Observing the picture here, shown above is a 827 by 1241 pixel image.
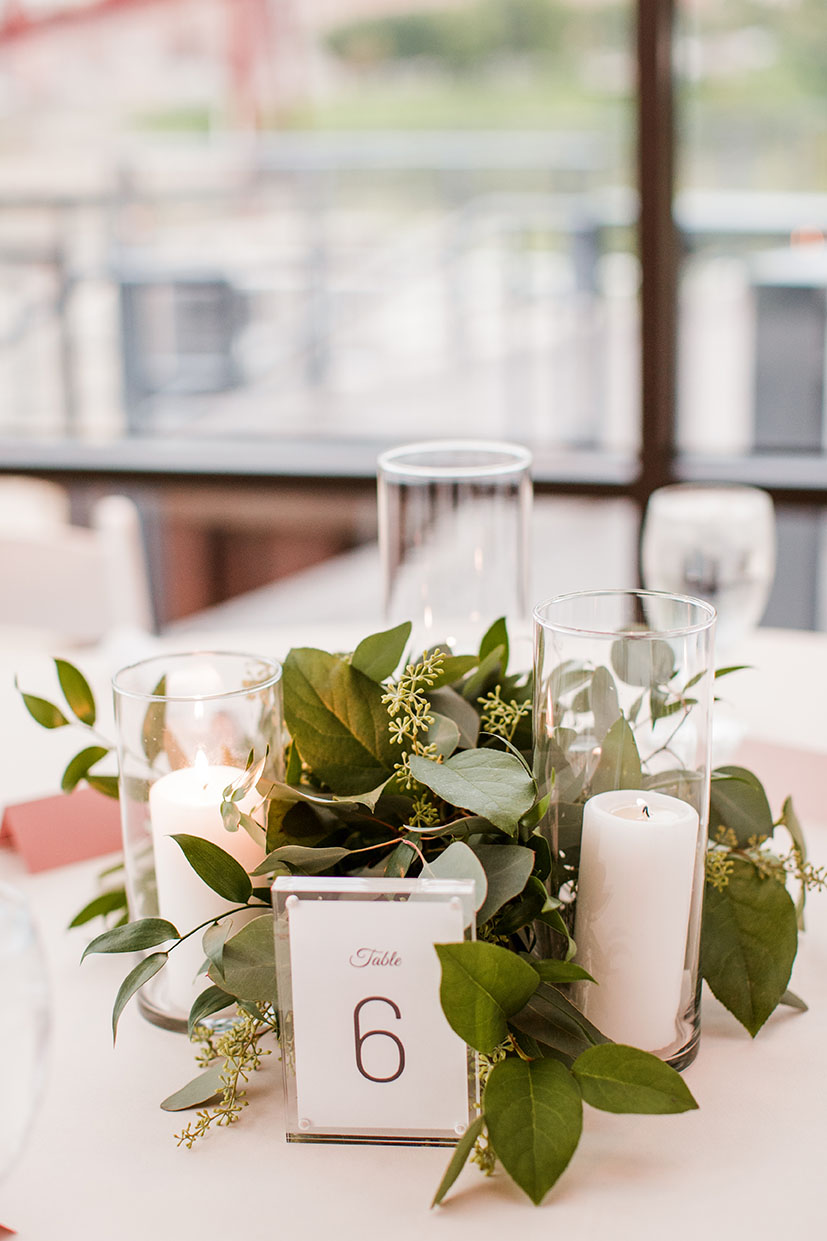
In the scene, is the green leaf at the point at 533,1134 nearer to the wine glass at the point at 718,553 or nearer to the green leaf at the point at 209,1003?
the green leaf at the point at 209,1003

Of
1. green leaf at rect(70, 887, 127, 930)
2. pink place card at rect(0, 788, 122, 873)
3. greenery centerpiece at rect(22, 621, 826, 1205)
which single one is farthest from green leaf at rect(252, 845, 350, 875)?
pink place card at rect(0, 788, 122, 873)

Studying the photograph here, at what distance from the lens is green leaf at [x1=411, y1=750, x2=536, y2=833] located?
617 mm

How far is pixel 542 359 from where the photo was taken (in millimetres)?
2926

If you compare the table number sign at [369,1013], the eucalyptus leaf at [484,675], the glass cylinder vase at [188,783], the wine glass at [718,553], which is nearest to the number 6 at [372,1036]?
the table number sign at [369,1013]

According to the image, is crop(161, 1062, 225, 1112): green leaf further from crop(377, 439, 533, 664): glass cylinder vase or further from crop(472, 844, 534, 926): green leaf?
crop(377, 439, 533, 664): glass cylinder vase

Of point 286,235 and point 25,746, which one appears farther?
point 286,235

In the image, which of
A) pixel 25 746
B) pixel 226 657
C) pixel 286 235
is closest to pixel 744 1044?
pixel 226 657

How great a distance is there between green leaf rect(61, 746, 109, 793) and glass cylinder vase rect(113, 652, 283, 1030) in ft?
0.29

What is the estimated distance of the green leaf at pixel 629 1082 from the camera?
1.87ft

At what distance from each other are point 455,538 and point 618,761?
43 cm

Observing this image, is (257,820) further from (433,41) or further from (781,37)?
(433,41)

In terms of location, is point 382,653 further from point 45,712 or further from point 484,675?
point 45,712

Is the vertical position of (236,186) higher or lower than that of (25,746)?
higher

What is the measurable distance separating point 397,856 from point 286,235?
2757 millimetres
